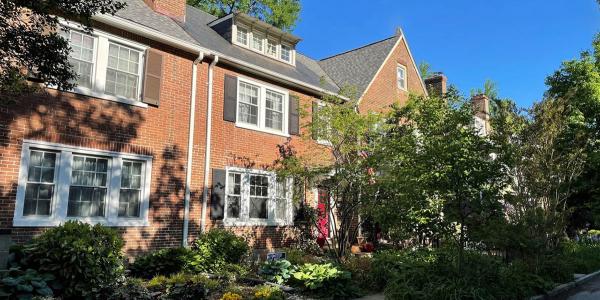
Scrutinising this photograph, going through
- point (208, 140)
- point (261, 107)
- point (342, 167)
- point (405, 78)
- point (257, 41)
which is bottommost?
point (342, 167)

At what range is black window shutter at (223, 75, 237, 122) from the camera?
516 inches

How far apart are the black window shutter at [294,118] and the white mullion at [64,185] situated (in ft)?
23.2

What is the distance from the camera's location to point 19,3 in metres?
6.00

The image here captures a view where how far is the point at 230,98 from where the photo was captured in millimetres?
13258

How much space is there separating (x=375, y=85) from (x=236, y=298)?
13.9 meters

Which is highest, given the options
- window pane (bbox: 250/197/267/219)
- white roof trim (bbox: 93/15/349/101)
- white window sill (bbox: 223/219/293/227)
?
white roof trim (bbox: 93/15/349/101)

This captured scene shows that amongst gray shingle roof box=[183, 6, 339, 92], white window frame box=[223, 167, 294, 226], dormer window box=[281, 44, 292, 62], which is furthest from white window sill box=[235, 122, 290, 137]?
dormer window box=[281, 44, 292, 62]

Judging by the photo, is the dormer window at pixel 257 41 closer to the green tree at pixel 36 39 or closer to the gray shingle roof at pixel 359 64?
the gray shingle roof at pixel 359 64

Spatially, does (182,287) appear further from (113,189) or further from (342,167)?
(342,167)

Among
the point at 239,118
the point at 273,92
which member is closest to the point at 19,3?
the point at 239,118

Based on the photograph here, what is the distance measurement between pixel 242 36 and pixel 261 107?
333 centimetres

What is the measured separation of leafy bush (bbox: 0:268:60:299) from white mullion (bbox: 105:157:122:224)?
129 inches

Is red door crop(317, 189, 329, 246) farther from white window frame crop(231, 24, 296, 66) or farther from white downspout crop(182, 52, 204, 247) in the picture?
white window frame crop(231, 24, 296, 66)

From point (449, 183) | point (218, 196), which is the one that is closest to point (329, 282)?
point (449, 183)
